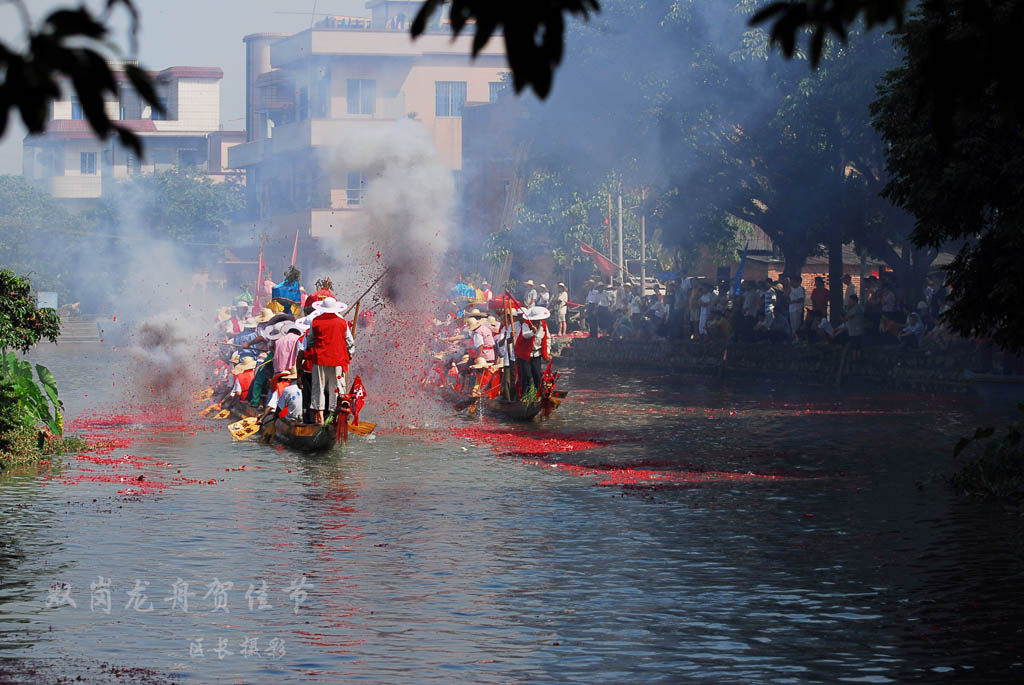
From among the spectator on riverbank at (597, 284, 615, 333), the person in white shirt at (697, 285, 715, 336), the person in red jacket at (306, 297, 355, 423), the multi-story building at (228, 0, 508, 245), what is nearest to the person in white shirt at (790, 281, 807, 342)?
the person in white shirt at (697, 285, 715, 336)

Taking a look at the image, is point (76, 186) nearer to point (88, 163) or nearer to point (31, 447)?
point (88, 163)

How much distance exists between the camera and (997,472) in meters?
15.5

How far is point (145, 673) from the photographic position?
8094 millimetres

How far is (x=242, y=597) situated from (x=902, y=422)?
15845mm

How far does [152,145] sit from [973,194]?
4229 inches

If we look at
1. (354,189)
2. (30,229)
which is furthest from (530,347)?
(30,229)

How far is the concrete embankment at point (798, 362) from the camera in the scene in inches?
1192

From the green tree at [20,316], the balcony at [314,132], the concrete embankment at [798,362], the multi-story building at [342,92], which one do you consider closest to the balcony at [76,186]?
the balcony at [314,132]

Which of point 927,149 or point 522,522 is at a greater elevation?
point 927,149

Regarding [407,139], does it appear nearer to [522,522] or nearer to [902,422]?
[902,422]

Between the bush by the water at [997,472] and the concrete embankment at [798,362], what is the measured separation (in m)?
12.4

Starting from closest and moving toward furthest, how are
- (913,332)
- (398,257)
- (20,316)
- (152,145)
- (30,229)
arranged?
(20,316)
(913,332)
(398,257)
(30,229)
(152,145)

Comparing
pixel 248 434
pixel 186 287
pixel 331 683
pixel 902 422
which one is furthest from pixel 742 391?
pixel 186 287

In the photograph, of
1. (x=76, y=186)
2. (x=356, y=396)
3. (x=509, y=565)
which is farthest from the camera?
(x=76, y=186)
